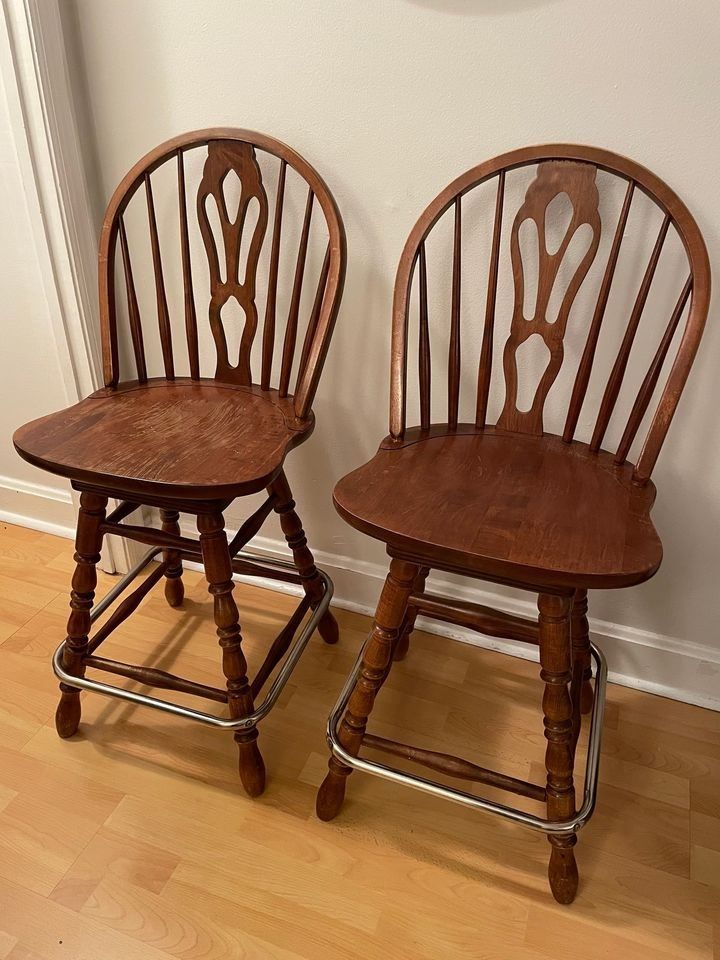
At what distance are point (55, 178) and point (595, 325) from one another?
3.32 feet

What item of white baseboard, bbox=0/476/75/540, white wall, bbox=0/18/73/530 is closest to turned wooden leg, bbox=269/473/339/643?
white wall, bbox=0/18/73/530

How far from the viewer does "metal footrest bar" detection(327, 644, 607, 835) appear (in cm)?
97

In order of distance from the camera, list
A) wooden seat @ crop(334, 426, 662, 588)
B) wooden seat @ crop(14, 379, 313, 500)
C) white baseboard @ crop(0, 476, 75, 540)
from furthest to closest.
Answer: white baseboard @ crop(0, 476, 75, 540), wooden seat @ crop(14, 379, 313, 500), wooden seat @ crop(334, 426, 662, 588)

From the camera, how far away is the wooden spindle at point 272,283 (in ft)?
3.77

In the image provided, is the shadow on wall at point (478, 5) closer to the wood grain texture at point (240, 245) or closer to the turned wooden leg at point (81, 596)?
the wood grain texture at point (240, 245)

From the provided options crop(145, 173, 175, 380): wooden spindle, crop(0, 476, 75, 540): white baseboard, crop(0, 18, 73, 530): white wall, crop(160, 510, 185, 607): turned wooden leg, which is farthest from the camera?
crop(0, 476, 75, 540): white baseboard

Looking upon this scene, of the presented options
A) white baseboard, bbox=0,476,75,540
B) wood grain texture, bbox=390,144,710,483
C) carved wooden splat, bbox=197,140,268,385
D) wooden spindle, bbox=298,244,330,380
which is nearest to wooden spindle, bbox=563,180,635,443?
wood grain texture, bbox=390,144,710,483

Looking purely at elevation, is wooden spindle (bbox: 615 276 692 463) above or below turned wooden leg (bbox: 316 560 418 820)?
above

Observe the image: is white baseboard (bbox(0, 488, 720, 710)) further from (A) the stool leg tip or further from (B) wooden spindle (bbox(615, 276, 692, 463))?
(B) wooden spindle (bbox(615, 276, 692, 463))

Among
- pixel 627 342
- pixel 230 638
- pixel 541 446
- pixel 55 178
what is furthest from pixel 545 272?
pixel 55 178

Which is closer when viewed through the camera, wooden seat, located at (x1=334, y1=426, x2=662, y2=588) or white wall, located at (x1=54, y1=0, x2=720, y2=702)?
wooden seat, located at (x1=334, y1=426, x2=662, y2=588)

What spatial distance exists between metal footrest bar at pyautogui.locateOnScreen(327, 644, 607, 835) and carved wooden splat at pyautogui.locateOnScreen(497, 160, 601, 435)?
0.52m

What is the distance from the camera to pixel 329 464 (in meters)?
1.47

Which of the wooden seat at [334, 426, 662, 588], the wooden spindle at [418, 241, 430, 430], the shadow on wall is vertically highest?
the shadow on wall
